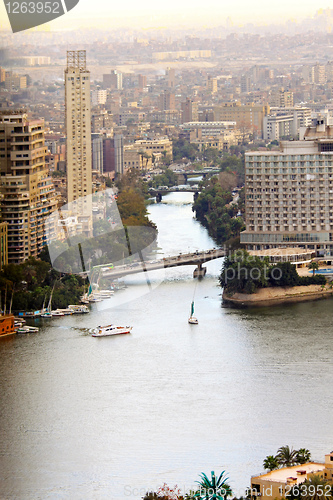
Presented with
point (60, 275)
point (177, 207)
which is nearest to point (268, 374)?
point (60, 275)

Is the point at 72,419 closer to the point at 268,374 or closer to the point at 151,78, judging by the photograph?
the point at 268,374

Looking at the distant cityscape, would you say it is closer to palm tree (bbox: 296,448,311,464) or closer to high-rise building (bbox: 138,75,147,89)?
high-rise building (bbox: 138,75,147,89)

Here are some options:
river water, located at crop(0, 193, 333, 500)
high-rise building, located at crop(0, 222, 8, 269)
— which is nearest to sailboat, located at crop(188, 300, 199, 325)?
river water, located at crop(0, 193, 333, 500)

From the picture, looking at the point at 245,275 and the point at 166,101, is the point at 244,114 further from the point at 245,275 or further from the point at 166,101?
the point at 245,275

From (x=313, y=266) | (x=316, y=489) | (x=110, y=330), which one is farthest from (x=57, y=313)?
(x=316, y=489)

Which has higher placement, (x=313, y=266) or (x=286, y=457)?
(x=313, y=266)

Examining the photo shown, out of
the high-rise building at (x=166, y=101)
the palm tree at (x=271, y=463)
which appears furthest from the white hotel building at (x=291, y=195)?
the high-rise building at (x=166, y=101)
